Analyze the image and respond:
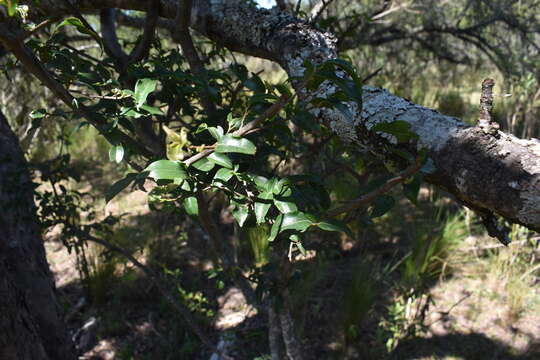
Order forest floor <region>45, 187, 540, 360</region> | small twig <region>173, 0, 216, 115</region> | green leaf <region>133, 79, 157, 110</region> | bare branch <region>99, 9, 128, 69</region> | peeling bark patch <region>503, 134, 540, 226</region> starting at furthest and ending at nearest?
forest floor <region>45, 187, 540, 360</region>, bare branch <region>99, 9, 128, 69</region>, small twig <region>173, 0, 216, 115</region>, green leaf <region>133, 79, 157, 110</region>, peeling bark patch <region>503, 134, 540, 226</region>

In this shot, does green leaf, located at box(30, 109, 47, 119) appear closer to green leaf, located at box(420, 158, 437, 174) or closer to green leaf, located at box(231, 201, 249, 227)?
green leaf, located at box(231, 201, 249, 227)

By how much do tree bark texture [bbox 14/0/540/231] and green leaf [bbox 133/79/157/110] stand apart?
0.95 ft

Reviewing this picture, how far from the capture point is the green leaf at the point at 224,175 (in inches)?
28.8

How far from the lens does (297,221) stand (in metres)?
0.71

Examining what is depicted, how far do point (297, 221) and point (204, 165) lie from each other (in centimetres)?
20

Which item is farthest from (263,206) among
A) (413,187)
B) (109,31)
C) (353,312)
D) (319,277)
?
(319,277)

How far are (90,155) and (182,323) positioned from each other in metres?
3.39

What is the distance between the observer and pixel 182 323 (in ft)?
8.11

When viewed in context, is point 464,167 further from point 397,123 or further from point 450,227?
point 450,227

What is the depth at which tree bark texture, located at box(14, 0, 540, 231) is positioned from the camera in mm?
586

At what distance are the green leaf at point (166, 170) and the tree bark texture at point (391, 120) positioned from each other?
25cm

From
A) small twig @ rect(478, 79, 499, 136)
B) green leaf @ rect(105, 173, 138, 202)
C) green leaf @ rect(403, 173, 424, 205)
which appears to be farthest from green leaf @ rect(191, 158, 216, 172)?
small twig @ rect(478, 79, 499, 136)

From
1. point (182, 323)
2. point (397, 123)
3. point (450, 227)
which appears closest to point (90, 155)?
point (182, 323)

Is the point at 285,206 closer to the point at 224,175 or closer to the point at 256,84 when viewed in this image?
the point at 224,175
